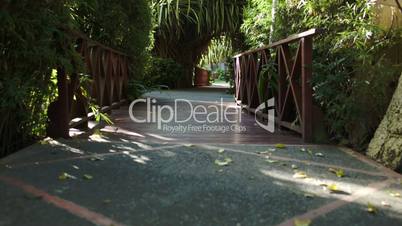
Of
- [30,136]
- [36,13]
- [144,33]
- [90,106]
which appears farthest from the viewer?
[144,33]

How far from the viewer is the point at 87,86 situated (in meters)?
5.65

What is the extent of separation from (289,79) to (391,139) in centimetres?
163

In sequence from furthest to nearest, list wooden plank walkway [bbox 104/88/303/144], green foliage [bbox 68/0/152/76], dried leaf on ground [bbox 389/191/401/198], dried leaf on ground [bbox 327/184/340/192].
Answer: green foliage [bbox 68/0/152/76] → wooden plank walkway [bbox 104/88/303/144] → dried leaf on ground [bbox 327/184/340/192] → dried leaf on ground [bbox 389/191/401/198]

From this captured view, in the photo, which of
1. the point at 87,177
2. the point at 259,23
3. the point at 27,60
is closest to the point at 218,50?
the point at 259,23

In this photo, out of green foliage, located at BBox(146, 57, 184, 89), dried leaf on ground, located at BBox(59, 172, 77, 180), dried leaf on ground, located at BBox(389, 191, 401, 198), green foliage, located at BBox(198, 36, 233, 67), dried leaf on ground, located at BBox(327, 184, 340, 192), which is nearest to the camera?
dried leaf on ground, located at BBox(389, 191, 401, 198)

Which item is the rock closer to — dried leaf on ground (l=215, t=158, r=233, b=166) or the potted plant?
dried leaf on ground (l=215, t=158, r=233, b=166)

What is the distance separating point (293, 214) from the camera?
99.3 inches

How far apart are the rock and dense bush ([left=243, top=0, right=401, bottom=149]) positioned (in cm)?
24

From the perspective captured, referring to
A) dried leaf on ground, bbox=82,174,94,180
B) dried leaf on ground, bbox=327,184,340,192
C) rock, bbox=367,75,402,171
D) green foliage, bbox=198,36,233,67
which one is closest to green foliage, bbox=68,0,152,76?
dried leaf on ground, bbox=82,174,94,180

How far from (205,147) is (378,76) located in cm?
165

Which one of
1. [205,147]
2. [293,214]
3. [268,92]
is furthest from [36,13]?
[268,92]

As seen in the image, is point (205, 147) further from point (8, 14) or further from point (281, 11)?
point (281, 11)

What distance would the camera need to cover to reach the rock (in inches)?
139

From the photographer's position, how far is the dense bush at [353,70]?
4.06m
